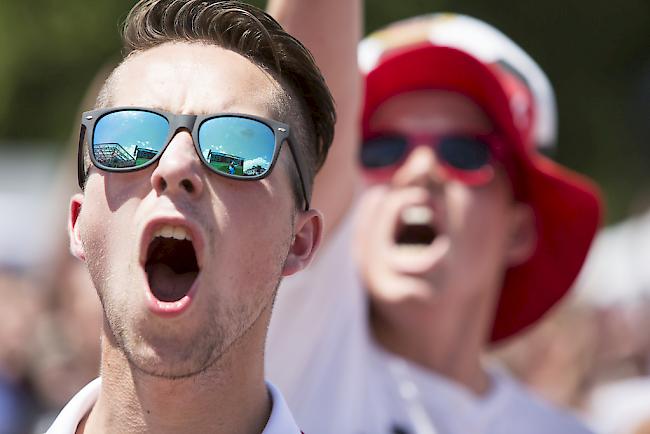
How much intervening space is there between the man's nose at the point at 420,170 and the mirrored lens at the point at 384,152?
0.03 meters

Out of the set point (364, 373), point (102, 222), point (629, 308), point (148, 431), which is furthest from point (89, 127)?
point (629, 308)

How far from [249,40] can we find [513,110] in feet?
5.00

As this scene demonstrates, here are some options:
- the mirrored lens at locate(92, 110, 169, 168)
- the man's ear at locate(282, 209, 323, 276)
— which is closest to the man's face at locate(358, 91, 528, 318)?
the man's ear at locate(282, 209, 323, 276)

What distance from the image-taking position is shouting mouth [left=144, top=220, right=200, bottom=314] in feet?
6.10

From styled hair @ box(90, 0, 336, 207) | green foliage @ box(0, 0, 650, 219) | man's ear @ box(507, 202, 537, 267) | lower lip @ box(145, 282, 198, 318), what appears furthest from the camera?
green foliage @ box(0, 0, 650, 219)

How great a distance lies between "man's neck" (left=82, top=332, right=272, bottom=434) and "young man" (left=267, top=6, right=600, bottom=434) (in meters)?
0.90

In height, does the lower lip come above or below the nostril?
below

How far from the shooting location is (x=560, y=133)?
1020cm

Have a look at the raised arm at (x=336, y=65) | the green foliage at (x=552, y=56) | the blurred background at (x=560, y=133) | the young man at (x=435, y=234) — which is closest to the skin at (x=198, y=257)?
the raised arm at (x=336, y=65)

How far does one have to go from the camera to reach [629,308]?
7.07 meters

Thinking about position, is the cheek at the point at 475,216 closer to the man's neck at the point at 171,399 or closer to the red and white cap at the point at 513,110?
the red and white cap at the point at 513,110

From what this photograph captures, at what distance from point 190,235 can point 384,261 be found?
56.0 inches

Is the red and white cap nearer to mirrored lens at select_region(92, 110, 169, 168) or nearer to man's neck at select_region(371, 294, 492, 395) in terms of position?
man's neck at select_region(371, 294, 492, 395)

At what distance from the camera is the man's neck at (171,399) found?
6.39 ft
